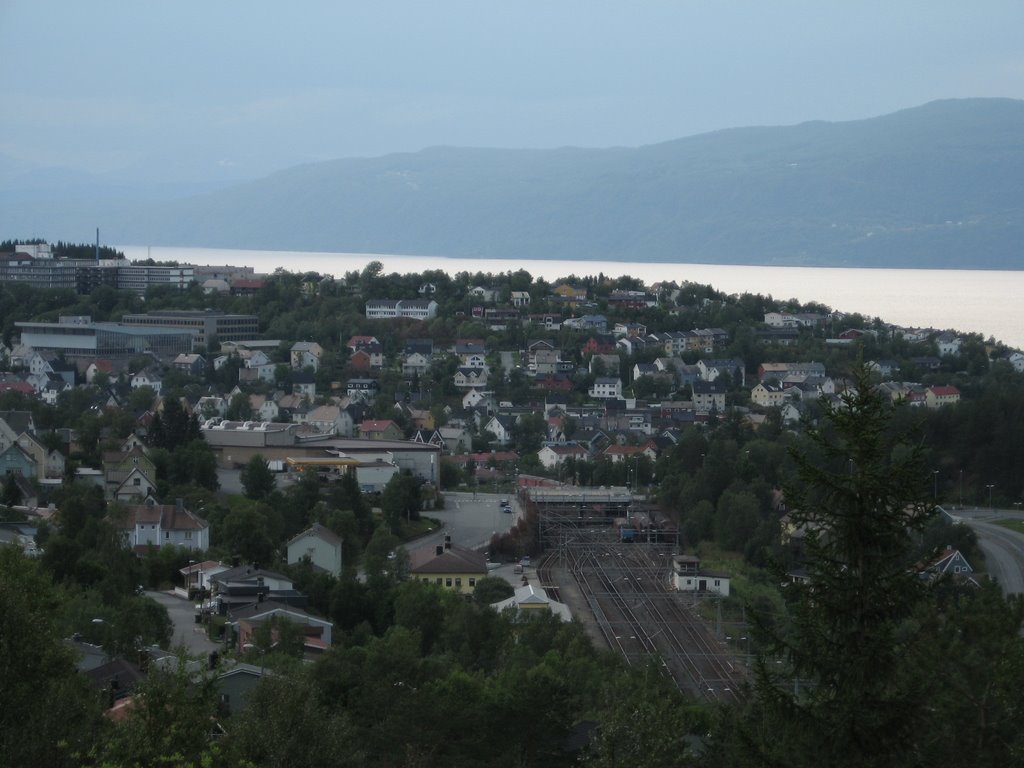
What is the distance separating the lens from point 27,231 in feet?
338

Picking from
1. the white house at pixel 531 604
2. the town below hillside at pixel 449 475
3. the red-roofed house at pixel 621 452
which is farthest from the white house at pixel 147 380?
the white house at pixel 531 604

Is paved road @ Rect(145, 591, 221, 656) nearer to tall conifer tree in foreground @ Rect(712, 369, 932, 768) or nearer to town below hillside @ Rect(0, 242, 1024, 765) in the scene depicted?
town below hillside @ Rect(0, 242, 1024, 765)

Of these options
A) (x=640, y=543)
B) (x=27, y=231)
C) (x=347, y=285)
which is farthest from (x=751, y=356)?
(x=27, y=231)

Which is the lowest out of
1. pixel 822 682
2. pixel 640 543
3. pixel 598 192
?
pixel 640 543

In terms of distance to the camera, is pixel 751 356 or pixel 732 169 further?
pixel 732 169

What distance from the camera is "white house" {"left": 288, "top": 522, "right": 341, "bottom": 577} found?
1384 cm

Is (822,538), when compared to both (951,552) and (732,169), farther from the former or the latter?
(732,169)

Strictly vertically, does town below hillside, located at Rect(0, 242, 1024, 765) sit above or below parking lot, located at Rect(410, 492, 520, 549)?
above

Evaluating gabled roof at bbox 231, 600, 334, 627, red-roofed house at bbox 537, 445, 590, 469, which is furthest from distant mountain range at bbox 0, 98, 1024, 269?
gabled roof at bbox 231, 600, 334, 627

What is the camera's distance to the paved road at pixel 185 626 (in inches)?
393

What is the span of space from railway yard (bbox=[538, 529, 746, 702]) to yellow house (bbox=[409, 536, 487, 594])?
67 cm

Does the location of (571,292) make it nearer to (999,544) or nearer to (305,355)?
(305,355)

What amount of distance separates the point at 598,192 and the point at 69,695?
113413 millimetres

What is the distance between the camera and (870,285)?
Result: 255ft
